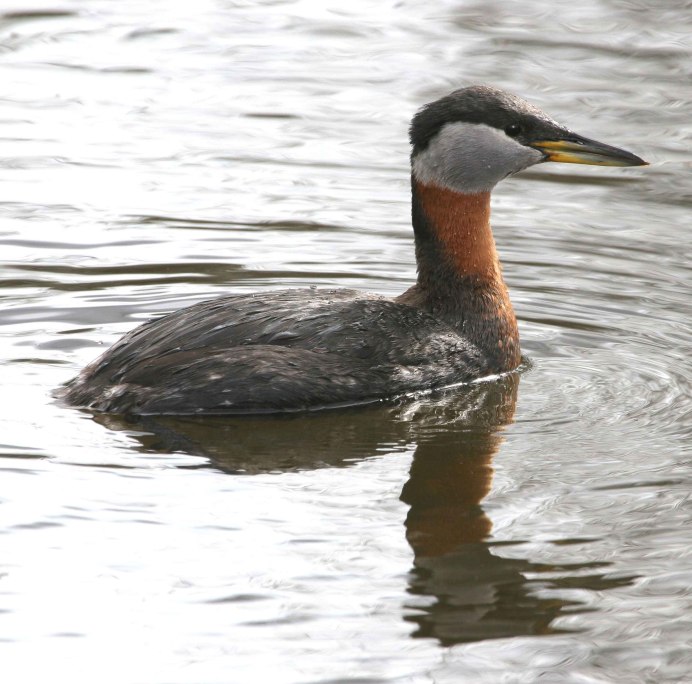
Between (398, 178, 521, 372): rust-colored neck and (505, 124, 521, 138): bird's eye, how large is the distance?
14.1 inches

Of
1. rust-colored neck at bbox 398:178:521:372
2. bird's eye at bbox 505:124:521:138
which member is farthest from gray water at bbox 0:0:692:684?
bird's eye at bbox 505:124:521:138

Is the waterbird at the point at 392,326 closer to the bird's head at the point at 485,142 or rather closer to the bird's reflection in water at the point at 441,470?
the bird's head at the point at 485,142

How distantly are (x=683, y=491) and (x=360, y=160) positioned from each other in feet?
19.3

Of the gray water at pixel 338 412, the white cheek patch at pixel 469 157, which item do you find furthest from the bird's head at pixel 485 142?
the gray water at pixel 338 412

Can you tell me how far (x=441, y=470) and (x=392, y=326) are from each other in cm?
116

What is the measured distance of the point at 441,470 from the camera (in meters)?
6.95

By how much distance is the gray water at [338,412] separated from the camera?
212 inches

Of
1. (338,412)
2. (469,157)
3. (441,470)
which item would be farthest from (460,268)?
(441,470)

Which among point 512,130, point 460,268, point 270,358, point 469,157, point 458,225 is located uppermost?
point 512,130

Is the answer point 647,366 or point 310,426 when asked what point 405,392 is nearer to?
point 310,426

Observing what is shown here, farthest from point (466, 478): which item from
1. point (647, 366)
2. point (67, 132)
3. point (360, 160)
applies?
point (67, 132)

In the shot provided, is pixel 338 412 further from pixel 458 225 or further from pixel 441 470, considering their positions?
pixel 458 225

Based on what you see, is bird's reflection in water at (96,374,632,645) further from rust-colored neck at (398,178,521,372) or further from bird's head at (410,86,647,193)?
bird's head at (410,86,647,193)

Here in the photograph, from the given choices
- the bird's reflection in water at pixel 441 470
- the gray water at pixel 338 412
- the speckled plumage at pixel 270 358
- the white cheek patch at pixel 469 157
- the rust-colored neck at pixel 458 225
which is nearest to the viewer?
the gray water at pixel 338 412
